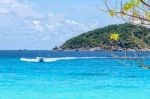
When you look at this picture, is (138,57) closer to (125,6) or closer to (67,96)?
(125,6)

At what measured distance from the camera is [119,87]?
3158 cm

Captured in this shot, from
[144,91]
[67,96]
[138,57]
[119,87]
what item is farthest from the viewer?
[119,87]

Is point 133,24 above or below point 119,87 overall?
above

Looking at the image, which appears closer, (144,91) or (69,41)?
(144,91)

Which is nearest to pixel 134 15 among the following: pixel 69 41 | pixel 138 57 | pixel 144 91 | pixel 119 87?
pixel 138 57

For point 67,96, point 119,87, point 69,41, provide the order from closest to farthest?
point 67,96
point 119,87
point 69,41

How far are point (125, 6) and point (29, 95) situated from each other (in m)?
23.7

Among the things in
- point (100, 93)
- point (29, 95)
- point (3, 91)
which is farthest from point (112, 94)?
point (3, 91)

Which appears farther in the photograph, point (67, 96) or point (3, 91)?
point (3, 91)

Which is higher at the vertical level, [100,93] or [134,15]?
[134,15]

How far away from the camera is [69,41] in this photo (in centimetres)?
17012

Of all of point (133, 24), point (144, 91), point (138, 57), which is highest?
point (133, 24)

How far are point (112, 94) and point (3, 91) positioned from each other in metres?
6.56

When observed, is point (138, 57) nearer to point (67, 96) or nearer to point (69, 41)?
point (67, 96)
